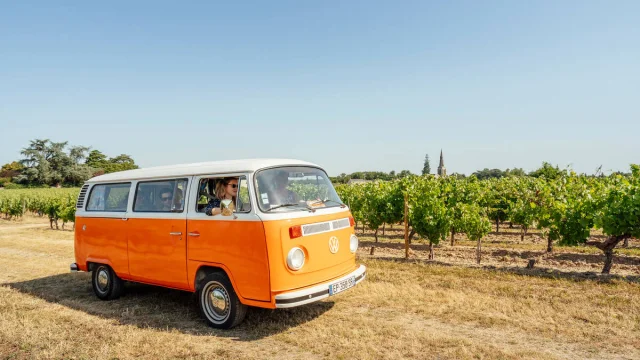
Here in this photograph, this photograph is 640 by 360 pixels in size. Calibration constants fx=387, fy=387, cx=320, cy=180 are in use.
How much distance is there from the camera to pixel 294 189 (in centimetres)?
596

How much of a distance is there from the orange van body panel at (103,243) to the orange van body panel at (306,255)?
3.52 metres

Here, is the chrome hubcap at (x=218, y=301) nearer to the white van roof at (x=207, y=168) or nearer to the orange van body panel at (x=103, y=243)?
the white van roof at (x=207, y=168)

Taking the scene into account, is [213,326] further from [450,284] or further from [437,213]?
[437,213]

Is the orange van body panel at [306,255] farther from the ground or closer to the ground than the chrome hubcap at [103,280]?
farther from the ground

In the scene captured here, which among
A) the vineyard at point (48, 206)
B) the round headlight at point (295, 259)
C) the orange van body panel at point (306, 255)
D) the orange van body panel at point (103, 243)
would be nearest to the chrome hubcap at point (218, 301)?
the orange van body panel at point (306, 255)

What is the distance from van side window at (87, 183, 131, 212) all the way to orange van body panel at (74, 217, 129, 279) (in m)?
0.24

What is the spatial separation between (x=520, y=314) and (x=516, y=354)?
1.72 meters

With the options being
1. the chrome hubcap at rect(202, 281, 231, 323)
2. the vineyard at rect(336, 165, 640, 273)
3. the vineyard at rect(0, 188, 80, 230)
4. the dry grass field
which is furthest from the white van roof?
the vineyard at rect(0, 188, 80, 230)

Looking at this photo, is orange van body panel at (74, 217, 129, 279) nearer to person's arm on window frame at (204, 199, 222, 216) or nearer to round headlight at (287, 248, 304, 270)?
person's arm on window frame at (204, 199, 222, 216)

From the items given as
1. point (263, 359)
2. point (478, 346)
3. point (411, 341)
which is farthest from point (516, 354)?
point (263, 359)

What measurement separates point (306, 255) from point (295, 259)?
24 centimetres

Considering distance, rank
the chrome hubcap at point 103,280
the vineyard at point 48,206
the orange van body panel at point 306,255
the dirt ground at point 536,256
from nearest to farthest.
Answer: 1. the orange van body panel at point 306,255
2. the chrome hubcap at point 103,280
3. the dirt ground at point 536,256
4. the vineyard at point 48,206

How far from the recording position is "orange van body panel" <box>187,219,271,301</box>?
203 inches

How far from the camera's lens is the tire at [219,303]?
566 cm
